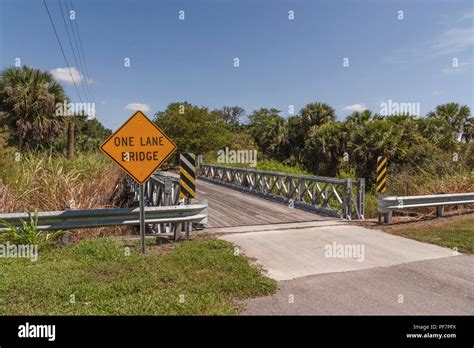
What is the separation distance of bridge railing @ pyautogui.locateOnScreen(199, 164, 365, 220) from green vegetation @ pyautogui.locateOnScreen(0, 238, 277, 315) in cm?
493

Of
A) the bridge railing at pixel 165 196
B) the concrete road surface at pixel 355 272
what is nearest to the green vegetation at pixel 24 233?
the bridge railing at pixel 165 196

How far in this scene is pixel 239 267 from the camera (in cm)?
530

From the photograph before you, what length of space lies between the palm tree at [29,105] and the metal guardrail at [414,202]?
20353 mm

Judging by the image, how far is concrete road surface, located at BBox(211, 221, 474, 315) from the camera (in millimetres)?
4074

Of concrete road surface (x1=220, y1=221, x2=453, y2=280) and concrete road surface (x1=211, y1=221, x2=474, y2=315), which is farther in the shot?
concrete road surface (x1=220, y1=221, x2=453, y2=280)

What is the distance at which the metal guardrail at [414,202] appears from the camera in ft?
28.5

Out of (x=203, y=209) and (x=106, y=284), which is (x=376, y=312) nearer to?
(x=106, y=284)

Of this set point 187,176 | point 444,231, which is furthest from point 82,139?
point 444,231

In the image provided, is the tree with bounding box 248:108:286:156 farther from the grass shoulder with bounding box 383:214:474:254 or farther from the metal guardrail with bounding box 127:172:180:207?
the grass shoulder with bounding box 383:214:474:254

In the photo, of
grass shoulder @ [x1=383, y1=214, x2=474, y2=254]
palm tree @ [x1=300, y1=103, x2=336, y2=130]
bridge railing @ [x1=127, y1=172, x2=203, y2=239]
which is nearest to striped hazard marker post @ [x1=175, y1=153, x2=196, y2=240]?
bridge railing @ [x1=127, y1=172, x2=203, y2=239]

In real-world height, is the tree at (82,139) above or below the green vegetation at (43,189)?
above

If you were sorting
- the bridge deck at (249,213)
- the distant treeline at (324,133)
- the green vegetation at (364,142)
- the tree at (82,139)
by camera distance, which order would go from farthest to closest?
the tree at (82,139)
the distant treeline at (324,133)
the green vegetation at (364,142)
the bridge deck at (249,213)

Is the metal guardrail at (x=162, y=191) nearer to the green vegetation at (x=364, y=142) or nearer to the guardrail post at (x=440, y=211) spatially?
the guardrail post at (x=440, y=211)
